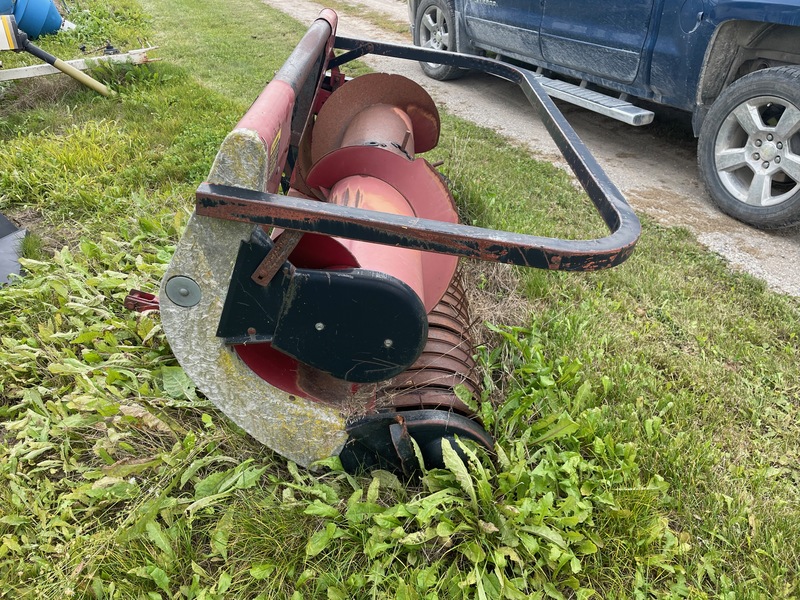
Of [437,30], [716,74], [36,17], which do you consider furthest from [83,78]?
[716,74]

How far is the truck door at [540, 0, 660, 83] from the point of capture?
4.32m

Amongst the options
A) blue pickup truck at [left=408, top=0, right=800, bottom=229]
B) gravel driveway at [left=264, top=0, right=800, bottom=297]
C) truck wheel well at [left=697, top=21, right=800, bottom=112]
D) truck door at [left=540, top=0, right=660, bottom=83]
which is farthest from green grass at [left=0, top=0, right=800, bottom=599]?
truck door at [left=540, top=0, right=660, bottom=83]

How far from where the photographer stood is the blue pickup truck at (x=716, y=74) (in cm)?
356

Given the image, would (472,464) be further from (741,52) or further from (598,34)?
(598,34)

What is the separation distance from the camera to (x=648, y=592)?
1663mm

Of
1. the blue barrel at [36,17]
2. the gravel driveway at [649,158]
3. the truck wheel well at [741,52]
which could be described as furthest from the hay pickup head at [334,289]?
the blue barrel at [36,17]

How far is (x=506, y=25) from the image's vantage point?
225 inches

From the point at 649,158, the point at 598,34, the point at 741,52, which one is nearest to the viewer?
the point at 741,52

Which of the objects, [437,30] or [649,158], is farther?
[437,30]

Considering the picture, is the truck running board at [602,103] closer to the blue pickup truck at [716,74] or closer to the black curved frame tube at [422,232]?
the blue pickup truck at [716,74]

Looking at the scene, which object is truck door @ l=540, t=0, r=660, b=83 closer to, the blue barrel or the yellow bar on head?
the yellow bar on head

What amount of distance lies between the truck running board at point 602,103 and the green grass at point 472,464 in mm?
1527

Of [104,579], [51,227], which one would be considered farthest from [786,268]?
[51,227]

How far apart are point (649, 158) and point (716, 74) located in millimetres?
1099
